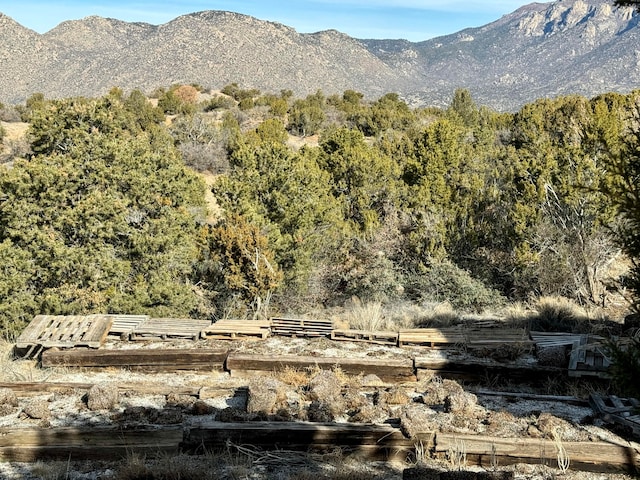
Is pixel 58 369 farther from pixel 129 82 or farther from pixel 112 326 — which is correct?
pixel 129 82

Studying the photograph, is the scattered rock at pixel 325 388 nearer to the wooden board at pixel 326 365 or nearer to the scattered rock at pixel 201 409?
the wooden board at pixel 326 365

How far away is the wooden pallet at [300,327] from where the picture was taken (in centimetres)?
978

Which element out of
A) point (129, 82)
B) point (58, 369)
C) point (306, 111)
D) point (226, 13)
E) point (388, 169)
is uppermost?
point (226, 13)

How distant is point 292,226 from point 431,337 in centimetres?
705

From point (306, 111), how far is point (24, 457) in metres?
36.3

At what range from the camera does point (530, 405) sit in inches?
287

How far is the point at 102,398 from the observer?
6.98 meters

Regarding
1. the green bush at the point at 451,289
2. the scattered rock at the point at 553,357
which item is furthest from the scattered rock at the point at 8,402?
the green bush at the point at 451,289

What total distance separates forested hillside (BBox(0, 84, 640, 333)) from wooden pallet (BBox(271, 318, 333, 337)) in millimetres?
3075

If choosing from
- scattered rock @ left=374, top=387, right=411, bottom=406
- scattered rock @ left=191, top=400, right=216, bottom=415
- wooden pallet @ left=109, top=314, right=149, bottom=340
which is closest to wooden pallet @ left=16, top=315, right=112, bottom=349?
wooden pallet @ left=109, top=314, right=149, bottom=340

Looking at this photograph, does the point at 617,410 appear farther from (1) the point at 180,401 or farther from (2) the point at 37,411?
(2) the point at 37,411

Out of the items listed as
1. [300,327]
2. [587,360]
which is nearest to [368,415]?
[300,327]

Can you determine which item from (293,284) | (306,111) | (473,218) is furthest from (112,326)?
(306,111)

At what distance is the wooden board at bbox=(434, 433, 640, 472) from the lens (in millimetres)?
5887
